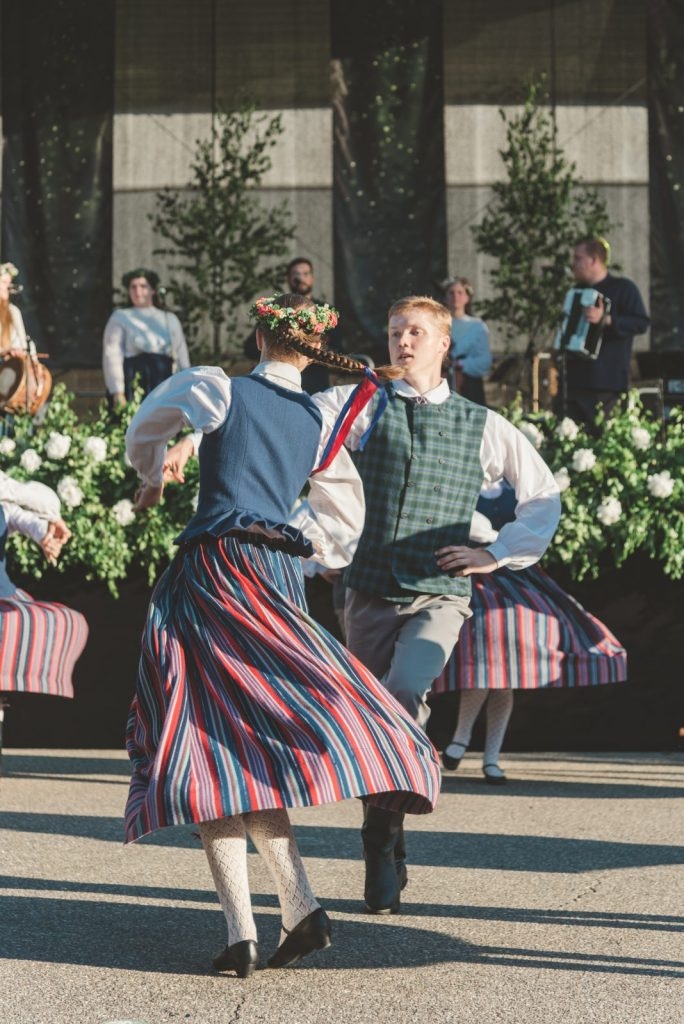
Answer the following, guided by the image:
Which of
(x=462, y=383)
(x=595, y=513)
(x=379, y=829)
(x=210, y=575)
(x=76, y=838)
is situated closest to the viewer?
(x=210, y=575)

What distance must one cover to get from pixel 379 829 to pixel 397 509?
95 centimetres

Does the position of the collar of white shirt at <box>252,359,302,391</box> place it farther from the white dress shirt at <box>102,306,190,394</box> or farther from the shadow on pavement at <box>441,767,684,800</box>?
the white dress shirt at <box>102,306,190,394</box>

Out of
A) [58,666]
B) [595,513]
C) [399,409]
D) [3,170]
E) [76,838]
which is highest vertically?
[3,170]

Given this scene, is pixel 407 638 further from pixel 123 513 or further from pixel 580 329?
pixel 580 329

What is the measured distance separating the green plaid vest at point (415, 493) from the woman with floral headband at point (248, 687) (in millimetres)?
794

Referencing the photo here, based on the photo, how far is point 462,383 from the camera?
11.4m

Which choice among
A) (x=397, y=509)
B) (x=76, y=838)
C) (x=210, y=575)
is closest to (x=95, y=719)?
(x=76, y=838)

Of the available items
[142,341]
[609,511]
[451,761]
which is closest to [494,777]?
[451,761]

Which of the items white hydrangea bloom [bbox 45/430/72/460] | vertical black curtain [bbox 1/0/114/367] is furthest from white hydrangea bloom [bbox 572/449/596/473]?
vertical black curtain [bbox 1/0/114/367]

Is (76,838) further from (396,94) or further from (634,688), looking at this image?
(396,94)

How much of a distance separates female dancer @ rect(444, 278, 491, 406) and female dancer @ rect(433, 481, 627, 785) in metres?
4.46

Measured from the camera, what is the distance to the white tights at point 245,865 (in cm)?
375

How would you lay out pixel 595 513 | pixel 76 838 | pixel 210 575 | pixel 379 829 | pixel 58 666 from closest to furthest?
1. pixel 210 575
2. pixel 379 829
3. pixel 76 838
4. pixel 58 666
5. pixel 595 513

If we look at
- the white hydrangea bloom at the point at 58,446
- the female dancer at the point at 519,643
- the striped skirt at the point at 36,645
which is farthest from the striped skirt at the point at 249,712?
the white hydrangea bloom at the point at 58,446
